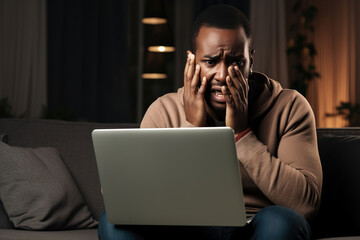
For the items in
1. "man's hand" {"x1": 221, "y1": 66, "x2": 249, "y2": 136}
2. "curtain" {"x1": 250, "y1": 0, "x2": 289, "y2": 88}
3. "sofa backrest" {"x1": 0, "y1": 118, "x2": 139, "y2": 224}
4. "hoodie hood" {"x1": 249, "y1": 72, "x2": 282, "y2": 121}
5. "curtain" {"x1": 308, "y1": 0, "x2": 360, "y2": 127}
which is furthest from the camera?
"curtain" {"x1": 308, "y1": 0, "x2": 360, "y2": 127}

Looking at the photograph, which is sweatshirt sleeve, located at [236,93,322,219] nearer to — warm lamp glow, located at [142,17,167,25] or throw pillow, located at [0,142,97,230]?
throw pillow, located at [0,142,97,230]

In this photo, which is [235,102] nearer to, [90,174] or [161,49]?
[90,174]

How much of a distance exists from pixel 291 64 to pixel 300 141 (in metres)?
3.31

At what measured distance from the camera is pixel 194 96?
1703 millimetres

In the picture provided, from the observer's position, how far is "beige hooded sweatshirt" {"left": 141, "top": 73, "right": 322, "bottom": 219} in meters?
1.49

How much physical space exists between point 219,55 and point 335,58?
3.27 metres

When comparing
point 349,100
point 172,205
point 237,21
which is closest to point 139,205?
point 172,205

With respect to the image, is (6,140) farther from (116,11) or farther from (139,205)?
(116,11)

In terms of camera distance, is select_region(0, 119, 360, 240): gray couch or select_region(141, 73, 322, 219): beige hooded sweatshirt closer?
select_region(141, 73, 322, 219): beige hooded sweatshirt

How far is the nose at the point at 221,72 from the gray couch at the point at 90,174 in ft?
1.63

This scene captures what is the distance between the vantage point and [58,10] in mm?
4695

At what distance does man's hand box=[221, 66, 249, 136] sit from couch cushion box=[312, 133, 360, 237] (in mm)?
439

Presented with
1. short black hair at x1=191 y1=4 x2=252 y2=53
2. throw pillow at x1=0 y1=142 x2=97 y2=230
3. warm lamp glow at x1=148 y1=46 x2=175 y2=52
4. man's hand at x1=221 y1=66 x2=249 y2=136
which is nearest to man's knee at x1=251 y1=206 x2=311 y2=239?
man's hand at x1=221 y1=66 x2=249 y2=136

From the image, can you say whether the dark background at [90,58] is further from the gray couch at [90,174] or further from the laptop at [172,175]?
the laptop at [172,175]
